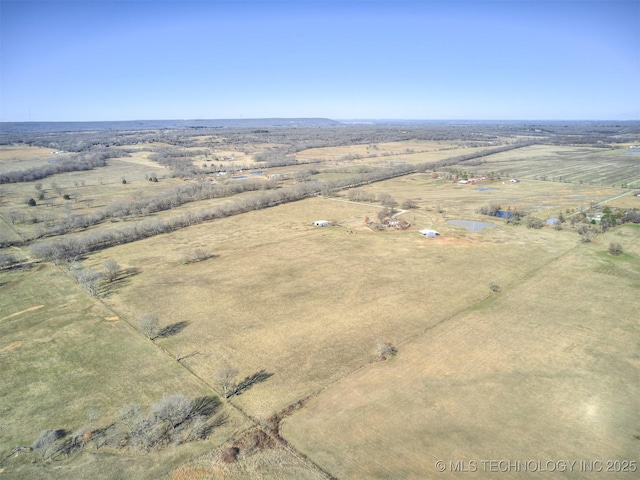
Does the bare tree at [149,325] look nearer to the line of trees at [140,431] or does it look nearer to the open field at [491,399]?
the line of trees at [140,431]

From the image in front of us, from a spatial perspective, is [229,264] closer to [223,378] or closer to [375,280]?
[375,280]

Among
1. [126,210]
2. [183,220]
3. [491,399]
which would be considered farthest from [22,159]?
[491,399]

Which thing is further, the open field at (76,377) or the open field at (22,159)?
the open field at (22,159)

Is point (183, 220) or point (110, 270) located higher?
point (183, 220)

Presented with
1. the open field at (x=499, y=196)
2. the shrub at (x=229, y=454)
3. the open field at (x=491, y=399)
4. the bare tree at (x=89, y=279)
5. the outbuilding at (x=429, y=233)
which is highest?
the open field at (x=499, y=196)

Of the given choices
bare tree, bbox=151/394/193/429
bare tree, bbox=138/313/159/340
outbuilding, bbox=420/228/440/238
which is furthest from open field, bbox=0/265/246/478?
outbuilding, bbox=420/228/440/238

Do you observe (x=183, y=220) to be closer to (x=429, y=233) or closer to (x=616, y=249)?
(x=429, y=233)

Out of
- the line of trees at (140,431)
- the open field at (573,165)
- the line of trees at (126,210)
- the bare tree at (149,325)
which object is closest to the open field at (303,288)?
the bare tree at (149,325)
